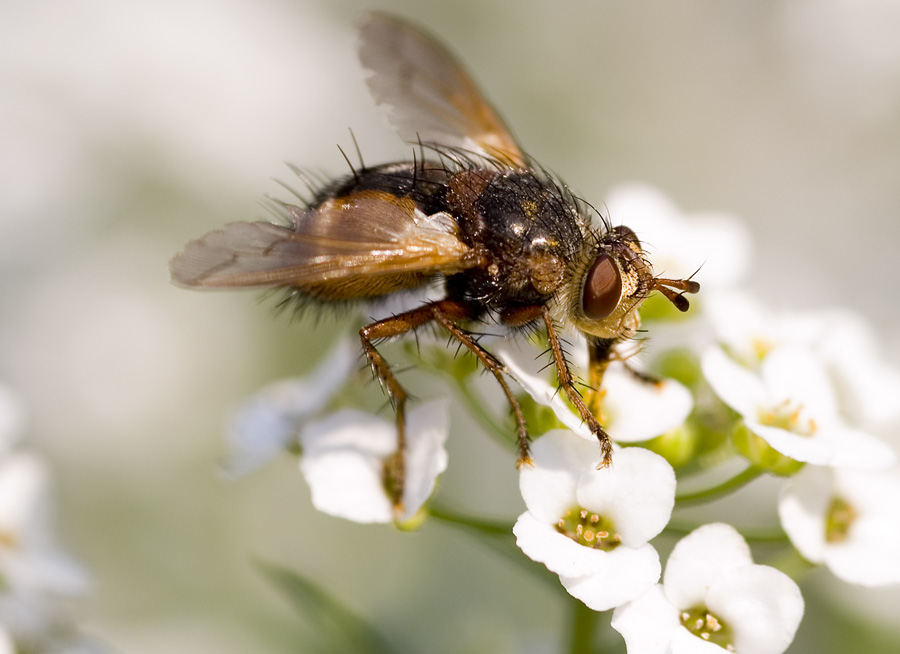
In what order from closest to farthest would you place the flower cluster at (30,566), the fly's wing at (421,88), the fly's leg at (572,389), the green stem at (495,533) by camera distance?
the fly's leg at (572,389) → the green stem at (495,533) → the flower cluster at (30,566) → the fly's wing at (421,88)

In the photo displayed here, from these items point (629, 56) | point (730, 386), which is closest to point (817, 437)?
point (730, 386)

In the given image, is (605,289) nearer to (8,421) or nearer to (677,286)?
(677,286)

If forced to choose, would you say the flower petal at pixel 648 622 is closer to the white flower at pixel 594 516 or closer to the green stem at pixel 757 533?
the white flower at pixel 594 516

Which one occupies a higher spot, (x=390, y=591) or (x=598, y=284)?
(x=598, y=284)

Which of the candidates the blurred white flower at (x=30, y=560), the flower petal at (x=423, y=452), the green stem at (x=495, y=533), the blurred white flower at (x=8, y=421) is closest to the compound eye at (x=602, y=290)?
the flower petal at (x=423, y=452)

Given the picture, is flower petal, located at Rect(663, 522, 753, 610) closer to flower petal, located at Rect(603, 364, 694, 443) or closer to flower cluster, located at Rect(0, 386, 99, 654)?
flower petal, located at Rect(603, 364, 694, 443)

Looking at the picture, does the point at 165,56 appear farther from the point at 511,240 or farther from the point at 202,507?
the point at 511,240


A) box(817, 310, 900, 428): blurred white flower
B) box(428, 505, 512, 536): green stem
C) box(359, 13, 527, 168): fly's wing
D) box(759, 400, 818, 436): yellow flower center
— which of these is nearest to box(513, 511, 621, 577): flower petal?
box(428, 505, 512, 536): green stem

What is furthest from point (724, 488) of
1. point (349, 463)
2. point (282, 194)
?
point (282, 194)
